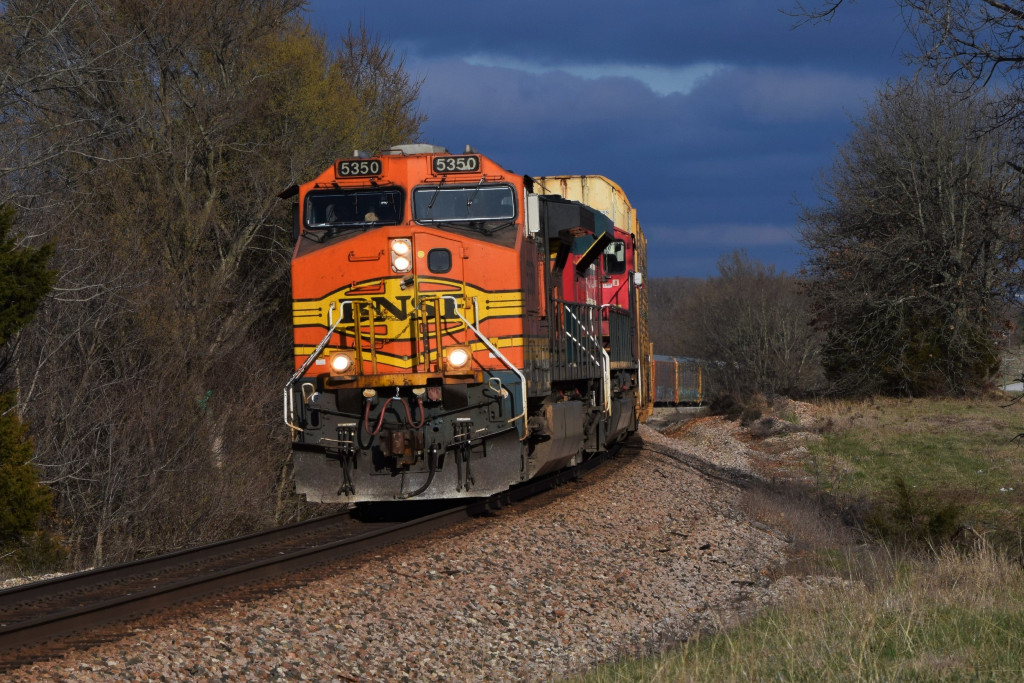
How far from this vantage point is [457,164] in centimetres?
1142

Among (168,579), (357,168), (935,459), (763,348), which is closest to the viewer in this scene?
(168,579)

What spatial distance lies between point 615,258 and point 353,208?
267 inches

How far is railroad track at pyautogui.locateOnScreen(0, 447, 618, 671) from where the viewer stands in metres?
6.62

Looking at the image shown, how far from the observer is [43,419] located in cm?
1245

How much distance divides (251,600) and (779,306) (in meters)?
42.5

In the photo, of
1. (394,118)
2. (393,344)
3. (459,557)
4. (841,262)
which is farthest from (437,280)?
(841,262)

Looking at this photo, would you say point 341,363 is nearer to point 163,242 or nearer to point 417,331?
point 417,331

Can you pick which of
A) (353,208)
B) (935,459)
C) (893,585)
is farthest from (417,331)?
(935,459)

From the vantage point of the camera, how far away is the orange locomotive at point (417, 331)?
10812 mm

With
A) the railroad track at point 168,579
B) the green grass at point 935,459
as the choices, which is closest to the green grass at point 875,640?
the railroad track at point 168,579

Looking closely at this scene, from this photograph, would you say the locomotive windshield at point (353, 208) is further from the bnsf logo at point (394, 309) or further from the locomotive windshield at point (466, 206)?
the bnsf logo at point (394, 309)

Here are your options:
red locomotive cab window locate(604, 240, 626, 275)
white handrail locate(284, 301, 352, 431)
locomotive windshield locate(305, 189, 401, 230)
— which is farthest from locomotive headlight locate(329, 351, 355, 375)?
red locomotive cab window locate(604, 240, 626, 275)

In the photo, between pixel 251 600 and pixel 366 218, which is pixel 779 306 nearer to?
pixel 366 218

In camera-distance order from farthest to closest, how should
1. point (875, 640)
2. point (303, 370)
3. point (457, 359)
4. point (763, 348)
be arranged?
point (763, 348) → point (303, 370) → point (457, 359) → point (875, 640)
